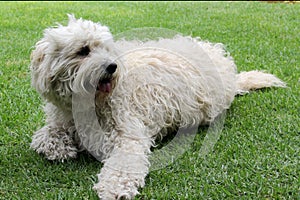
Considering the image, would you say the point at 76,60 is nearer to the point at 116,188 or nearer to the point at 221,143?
the point at 116,188

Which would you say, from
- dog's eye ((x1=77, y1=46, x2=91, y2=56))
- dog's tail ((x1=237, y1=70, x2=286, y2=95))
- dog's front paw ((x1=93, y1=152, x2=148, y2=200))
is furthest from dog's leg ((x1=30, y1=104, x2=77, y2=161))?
dog's tail ((x1=237, y1=70, x2=286, y2=95))

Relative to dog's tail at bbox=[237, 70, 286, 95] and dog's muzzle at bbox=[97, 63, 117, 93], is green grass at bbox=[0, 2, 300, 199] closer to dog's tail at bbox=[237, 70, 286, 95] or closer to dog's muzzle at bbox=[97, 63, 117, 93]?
dog's tail at bbox=[237, 70, 286, 95]

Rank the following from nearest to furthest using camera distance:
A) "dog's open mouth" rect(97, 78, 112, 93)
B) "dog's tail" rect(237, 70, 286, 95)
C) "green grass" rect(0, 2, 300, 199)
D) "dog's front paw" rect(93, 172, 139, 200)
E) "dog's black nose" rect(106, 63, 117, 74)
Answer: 1. "dog's front paw" rect(93, 172, 139, 200)
2. "green grass" rect(0, 2, 300, 199)
3. "dog's black nose" rect(106, 63, 117, 74)
4. "dog's open mouth" rect(97, 78, 112, 93)
5. "dog's tail" rect(237, 70, 286, 95)

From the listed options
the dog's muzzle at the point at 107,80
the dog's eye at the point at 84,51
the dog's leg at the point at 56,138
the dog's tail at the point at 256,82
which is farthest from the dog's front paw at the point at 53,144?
the dog's tail at the point at 256,82

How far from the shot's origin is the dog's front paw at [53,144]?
→ 3.77 m

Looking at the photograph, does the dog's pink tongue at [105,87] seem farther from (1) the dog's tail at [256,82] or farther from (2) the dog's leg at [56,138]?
(1) the dog's tail at [256,82]

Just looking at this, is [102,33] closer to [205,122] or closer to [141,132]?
[141,132]

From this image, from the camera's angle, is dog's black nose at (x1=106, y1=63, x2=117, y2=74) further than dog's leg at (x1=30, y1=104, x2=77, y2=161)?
No

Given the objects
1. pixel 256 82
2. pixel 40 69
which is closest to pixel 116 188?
pixel 40 69

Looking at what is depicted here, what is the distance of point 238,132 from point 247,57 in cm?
248

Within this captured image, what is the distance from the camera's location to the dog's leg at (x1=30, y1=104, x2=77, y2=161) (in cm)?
379

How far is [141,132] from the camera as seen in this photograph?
3.84 m

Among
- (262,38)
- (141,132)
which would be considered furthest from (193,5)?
(141,132)

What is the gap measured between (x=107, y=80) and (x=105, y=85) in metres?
0.06
